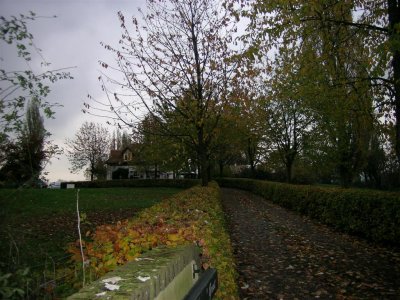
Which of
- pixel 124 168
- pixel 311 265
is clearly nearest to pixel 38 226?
pixel 311 265

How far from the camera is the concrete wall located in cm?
197

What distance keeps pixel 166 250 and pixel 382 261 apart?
6597 mm

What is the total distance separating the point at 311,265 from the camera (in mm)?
7816

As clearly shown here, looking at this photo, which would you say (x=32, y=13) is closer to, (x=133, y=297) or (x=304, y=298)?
(x=133, y=297)

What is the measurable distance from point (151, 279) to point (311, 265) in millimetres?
6472

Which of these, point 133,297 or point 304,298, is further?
point 304,298

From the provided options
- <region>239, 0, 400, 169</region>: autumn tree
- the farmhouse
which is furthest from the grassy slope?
the farmhouse

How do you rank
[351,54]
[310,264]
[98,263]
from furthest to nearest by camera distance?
[351,54]
[310,264]
[98,263]

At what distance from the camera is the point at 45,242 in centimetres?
961

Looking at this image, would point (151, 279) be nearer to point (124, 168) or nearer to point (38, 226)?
point (38, 226)

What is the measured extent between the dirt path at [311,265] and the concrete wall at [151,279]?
11.6 ft

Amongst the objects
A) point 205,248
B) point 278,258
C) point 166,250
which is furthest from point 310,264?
point 166,250

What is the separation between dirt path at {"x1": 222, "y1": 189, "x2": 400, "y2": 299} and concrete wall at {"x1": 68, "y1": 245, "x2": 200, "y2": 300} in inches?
140

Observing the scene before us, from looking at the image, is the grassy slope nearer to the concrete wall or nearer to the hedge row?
the concrete wall
